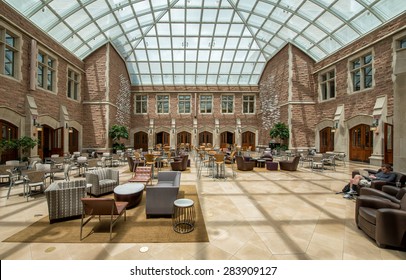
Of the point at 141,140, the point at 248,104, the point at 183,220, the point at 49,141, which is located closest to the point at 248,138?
the point at 248,104

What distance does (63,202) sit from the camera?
3805 mm

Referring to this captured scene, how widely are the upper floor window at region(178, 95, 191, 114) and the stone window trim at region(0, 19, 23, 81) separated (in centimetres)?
1415

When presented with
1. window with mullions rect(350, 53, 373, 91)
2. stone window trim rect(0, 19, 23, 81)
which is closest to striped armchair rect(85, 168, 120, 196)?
stone window trim rect(0, 19, 23, 81)

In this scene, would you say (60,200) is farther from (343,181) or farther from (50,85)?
(50,85)

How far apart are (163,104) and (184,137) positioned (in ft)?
14.7

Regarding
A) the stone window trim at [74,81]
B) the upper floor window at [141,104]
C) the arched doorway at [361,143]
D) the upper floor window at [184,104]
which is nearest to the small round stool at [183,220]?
the arched doorway at [361,143]

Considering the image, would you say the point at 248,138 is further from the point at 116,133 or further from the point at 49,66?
the point at 49,66

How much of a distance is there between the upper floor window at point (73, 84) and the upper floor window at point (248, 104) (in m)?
16.2

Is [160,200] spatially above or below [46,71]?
below

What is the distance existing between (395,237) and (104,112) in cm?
1635

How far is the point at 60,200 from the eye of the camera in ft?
12.4

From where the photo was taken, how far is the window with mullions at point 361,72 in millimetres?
11297

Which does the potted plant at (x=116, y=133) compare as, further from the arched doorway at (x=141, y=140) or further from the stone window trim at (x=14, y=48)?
the stone window trim at (x=14, y=48)

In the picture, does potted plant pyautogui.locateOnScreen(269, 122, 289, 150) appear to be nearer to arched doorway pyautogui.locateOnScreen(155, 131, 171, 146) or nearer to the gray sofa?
arched doorway pyautogui.locateOnScreen(155, 131, 171, 146)
